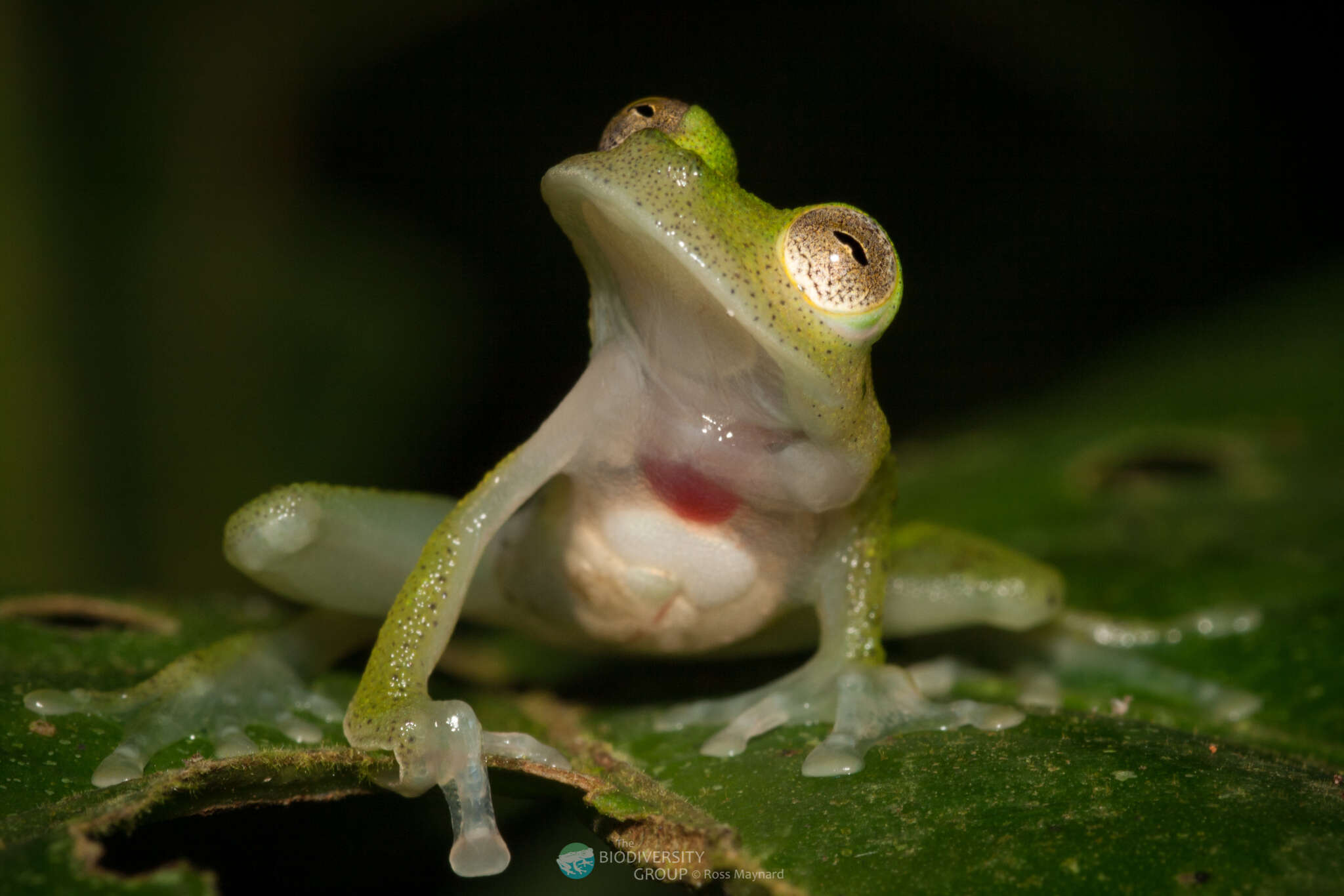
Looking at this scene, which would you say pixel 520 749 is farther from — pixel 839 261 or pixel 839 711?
pixel 839 261

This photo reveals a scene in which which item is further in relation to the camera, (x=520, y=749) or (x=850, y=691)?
(x=850, y=691)

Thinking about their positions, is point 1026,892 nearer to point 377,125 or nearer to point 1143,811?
point 1143,811

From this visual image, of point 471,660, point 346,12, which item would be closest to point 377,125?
point 346,12

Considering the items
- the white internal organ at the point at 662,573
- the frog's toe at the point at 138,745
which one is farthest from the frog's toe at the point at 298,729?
the white internal organ at the point at 662,573

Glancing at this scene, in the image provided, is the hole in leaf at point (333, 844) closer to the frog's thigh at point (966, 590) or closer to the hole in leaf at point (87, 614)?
the hole in leaf at point (87, 614)

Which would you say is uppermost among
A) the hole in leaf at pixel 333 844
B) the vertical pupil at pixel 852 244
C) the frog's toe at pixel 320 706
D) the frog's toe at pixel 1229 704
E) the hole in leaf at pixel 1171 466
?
the hole in leaf at pixel 1171 466

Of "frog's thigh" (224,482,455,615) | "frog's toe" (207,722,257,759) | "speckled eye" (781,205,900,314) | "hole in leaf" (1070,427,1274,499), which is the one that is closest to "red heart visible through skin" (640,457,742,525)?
→ "speckled eye" (781,205,900,314)

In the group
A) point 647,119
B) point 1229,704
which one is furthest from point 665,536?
point 1229,704
